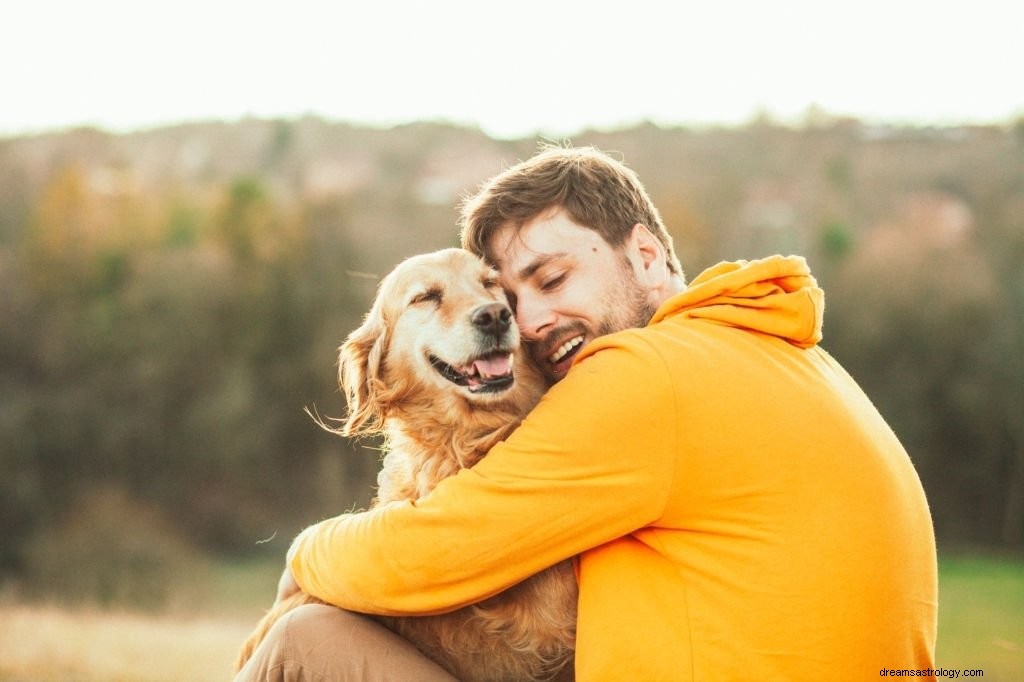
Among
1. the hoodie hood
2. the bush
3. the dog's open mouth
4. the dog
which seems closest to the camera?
the hoodie hood

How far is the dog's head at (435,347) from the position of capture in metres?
3.15

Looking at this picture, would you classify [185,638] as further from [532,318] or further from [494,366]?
[532,318]

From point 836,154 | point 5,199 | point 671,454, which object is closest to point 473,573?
point 671,454

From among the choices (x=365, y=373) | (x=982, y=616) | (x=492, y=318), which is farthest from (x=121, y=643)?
(x=982, y=616)

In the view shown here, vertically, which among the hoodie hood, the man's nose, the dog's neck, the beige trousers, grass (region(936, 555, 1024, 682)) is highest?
the hoodie hood

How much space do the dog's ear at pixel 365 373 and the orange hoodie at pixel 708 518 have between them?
1.13 meters

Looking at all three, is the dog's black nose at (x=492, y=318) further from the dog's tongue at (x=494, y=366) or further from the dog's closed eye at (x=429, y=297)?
the dog's closed eye at (x=429, y=297)

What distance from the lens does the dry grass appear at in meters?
7.27

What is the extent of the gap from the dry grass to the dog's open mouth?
15.8 feet

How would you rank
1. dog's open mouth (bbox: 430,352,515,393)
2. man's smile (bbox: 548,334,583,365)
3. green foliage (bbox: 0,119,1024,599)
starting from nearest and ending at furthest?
man's smile (bbox: 548,334,583,365), dog's open mouth (bbox: 430,352,515,393), green foliage (bbox: 0,119,1024,599)

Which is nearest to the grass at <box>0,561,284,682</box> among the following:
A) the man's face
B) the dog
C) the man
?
the dog

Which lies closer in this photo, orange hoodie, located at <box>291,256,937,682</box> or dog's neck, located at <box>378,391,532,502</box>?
orange hoodie, located at <box>291,256,937,682</box>

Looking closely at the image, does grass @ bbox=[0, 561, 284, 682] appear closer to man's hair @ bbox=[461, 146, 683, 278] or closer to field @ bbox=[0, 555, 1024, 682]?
field @ bbox=[0, 555, 1024, 682]

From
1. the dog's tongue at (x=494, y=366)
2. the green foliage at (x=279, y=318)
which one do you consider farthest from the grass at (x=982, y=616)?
the dog's tongue at (x=494, y=366)
